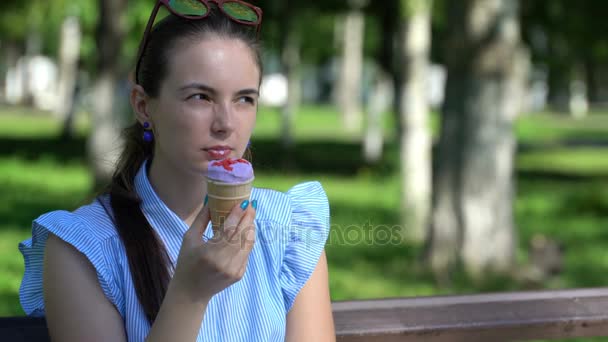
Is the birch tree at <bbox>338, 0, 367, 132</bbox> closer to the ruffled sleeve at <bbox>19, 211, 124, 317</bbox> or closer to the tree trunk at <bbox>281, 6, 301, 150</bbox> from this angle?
the tree trunk at <bbox>281, 6, 301, 150</bbox>

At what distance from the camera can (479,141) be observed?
734 cm

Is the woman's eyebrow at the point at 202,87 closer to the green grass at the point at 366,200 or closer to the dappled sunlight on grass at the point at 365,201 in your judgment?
the dappled sunlight on grass at the point at 365,201

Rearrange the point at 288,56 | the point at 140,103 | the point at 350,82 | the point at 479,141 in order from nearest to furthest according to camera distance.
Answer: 1. the point at 140,103
2. the point at 479,141
3. the point at 288,56
4. the point at 350,82

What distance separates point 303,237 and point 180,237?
0.33 m

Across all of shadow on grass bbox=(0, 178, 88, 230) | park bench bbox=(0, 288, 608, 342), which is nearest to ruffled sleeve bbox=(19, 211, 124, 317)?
park bench bbox=(0, 288, 608, 342)

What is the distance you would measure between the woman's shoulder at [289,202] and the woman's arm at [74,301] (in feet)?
1.58

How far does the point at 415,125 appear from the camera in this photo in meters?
10.3

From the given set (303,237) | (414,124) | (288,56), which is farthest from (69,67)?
(303,237)

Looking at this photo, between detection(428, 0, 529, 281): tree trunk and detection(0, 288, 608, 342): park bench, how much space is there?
4700mm

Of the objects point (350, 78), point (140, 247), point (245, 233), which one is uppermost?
point (245, 233)

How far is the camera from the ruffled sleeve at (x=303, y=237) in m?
2.06

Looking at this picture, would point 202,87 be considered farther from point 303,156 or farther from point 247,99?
point 303,156

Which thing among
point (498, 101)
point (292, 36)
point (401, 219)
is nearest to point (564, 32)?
point (292, 36)

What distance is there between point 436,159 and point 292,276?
5.69 metres
